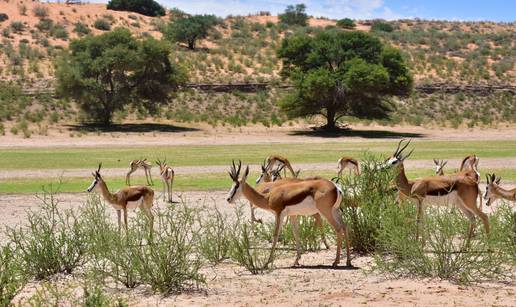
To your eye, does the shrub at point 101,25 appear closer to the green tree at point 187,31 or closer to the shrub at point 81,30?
the shrub at point 81,30

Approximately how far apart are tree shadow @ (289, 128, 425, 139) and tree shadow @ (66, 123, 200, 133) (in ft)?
27.5

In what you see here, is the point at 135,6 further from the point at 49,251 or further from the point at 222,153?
the point at 49,251

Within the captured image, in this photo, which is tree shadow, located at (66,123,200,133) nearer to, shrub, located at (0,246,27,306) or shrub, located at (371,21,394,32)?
shrub, located at (0,246,27,306)

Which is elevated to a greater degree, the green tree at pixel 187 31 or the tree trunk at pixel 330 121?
the green tree at pixel 187 31

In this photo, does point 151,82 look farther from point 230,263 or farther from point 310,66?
point 230,263

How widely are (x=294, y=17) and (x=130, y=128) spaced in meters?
65.4

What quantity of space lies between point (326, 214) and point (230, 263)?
2.03m

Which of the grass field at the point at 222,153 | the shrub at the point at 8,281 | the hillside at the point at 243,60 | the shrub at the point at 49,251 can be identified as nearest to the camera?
the shrub at the point at 8,281

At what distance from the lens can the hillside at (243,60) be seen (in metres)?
64.2

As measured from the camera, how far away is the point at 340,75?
57.2 meters

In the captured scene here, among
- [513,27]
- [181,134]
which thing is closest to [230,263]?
[181,134]

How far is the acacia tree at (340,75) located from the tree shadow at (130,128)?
839cm

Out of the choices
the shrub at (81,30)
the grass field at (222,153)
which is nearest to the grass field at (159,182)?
the grass field at (222,153)

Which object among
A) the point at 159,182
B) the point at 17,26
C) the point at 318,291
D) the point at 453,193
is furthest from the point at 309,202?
the point at 17,26
